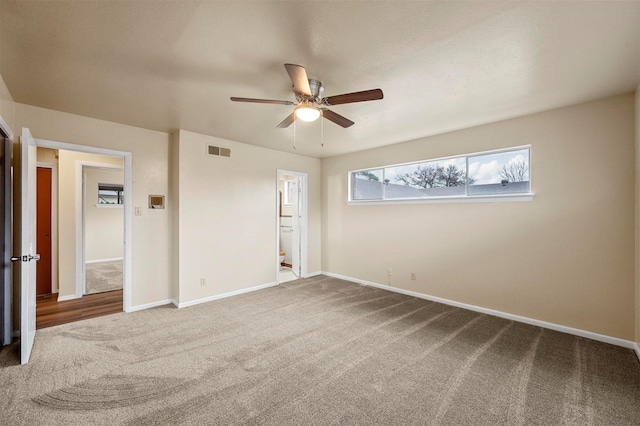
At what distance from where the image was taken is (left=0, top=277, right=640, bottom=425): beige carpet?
1787 mm

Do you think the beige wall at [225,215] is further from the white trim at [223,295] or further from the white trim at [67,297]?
the white trim at [67,297]

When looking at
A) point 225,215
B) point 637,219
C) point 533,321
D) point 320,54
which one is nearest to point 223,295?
point 225,215

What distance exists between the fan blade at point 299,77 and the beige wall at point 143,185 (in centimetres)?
285

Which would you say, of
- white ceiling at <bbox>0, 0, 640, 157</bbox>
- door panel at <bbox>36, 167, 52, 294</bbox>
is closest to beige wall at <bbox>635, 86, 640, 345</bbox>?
white ceiling at <bbox>0, 0, 640, 157</bbox>

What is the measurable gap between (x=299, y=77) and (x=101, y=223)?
7.11m

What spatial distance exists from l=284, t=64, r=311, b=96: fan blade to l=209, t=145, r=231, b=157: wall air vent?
8.20ft

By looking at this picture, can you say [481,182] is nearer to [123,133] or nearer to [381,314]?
[381,314]

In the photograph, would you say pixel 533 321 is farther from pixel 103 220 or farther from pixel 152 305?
pixel 103 220

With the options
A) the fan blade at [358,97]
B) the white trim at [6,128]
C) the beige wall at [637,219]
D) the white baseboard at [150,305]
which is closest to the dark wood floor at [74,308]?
the white baseboard at [150,305]

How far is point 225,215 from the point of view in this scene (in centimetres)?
436

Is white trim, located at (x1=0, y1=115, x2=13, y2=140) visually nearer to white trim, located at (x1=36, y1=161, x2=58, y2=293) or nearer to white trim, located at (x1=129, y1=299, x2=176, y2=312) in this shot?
white trim, located at (x1=36, y1=161, x2=58, y2=293)

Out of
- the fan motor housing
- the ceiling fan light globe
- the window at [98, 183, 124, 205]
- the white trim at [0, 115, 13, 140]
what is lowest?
the window at [98, 183, 124, 205]

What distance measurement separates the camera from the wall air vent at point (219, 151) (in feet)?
13.7

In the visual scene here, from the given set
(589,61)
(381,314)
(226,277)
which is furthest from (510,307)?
(226,277)
